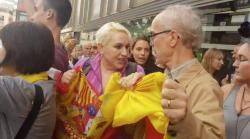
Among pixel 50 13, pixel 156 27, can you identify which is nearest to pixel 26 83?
pixel 156 27

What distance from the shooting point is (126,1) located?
10.7 m

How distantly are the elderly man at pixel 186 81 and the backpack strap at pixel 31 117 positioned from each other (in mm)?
637

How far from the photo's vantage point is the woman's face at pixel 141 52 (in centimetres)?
471

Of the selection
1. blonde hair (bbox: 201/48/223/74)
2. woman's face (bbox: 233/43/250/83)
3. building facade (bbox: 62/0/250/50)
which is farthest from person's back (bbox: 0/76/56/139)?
→ blonde hair (bbox: 201/48/223/74)

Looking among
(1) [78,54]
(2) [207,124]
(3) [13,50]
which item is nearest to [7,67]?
(3) [13,50]

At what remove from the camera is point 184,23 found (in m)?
2.05

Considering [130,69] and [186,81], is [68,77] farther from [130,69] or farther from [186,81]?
[186,81]

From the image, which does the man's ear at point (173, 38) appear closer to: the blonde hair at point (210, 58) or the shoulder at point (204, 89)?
the shoulder at point (204, 89)

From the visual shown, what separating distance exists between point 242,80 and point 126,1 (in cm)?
814

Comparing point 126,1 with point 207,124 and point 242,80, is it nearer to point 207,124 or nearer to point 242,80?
point 242,80

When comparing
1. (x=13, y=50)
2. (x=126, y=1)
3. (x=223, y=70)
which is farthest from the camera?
(x=126, y=1)

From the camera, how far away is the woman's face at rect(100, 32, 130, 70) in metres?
2.83

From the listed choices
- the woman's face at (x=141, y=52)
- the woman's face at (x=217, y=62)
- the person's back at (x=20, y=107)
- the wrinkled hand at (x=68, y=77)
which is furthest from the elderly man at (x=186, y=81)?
the woman's face at (x=217, y=62)

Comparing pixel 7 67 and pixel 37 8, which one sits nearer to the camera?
pixel 7 67
